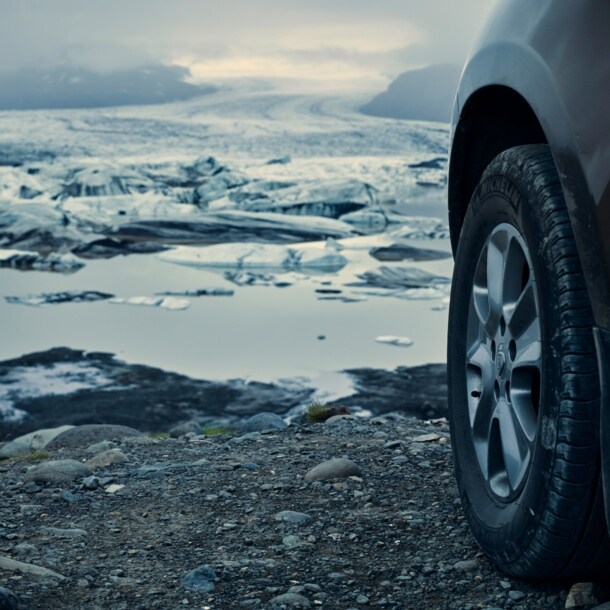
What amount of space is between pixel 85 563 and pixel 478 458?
104 cm

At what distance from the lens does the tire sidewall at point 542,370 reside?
186 cm

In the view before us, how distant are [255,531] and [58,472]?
101 centimetres

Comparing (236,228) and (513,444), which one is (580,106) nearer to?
(513,444)

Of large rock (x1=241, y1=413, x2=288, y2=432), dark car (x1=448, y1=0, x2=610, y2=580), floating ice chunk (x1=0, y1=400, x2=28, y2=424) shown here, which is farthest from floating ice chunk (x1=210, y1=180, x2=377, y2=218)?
dark car (x1=448, y1=0, x2=610, y2=580)

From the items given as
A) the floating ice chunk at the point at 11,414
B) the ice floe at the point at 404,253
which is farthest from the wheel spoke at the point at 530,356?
the ice floe at the point at 404,253

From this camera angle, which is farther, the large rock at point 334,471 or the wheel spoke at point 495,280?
the large rock at point 334,471

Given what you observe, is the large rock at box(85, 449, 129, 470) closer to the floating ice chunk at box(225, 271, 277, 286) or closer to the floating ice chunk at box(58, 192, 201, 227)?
the floating ice chunk at box(225, 271, 277, 286)

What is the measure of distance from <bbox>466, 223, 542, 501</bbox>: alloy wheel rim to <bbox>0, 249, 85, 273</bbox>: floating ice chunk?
1812cm

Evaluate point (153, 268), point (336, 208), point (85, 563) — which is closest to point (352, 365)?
point (153, 268)

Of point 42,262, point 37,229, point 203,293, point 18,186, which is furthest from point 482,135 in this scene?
point 18,186

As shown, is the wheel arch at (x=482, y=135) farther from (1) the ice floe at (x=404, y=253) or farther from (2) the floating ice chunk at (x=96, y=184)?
(2) the floating ice chunk at (x=96, y=184)

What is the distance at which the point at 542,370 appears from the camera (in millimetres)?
1905

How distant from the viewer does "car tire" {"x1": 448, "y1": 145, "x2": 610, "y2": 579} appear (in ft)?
5.91

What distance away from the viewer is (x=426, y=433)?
3951mm
